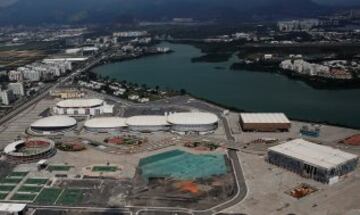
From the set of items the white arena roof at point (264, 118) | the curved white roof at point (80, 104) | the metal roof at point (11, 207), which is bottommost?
the metal roof at point (11, 207)

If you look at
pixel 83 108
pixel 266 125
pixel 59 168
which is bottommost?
pixel 59 168

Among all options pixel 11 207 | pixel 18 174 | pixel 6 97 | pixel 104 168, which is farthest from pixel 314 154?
pixel 6 97

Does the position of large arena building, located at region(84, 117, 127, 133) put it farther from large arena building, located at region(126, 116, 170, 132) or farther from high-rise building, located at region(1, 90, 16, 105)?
high-rise building, located at region(1, 90, 16, 105)

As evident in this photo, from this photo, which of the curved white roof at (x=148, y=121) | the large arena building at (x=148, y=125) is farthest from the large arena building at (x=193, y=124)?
the curved white roof at (x=148, y=121)

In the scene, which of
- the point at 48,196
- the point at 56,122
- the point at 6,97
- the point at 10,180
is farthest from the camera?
the point at 6,97

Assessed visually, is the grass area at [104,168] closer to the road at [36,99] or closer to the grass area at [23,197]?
the grass area at [23,197]

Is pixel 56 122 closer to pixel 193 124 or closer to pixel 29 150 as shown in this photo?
pixel 29 150

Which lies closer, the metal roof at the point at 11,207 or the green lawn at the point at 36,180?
the metal roof at the point at 11,207

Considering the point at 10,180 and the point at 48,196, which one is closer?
the point at 48,196
